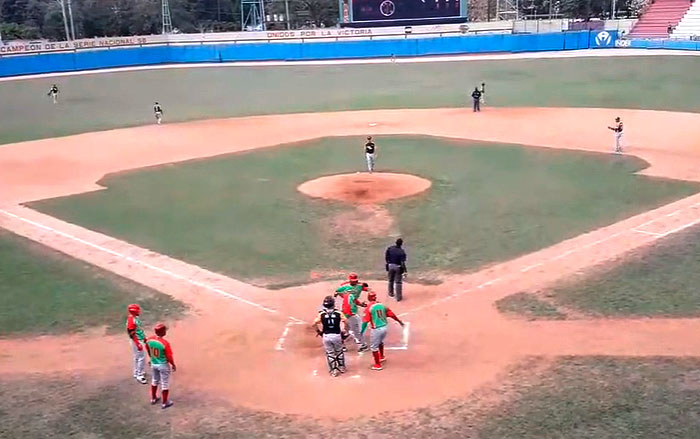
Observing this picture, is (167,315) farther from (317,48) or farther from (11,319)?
(317,48)

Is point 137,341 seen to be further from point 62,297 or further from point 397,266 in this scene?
point 397,266

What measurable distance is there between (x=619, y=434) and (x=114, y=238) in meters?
15.6

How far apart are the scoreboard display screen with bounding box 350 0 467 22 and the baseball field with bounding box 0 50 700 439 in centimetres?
3693

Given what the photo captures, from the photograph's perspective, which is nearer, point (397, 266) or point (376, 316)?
point (376, 316)

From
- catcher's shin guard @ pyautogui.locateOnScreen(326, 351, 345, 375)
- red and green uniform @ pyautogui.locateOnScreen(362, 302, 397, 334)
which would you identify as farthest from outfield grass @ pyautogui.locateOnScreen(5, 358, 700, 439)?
red and green uniform @ pyautogui.locateOnScreen(362, 302, 397, 334)

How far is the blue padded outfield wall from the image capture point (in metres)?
75.8

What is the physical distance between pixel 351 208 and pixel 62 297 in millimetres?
9824

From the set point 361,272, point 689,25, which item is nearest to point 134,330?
point 361,272

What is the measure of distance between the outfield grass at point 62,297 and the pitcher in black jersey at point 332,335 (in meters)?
4.56

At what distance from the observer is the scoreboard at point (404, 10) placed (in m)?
74.8

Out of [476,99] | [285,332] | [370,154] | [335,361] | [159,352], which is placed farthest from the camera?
[476,99]

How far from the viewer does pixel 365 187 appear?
26.3m

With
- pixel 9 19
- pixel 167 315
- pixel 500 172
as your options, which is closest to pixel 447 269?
pixel 167 315

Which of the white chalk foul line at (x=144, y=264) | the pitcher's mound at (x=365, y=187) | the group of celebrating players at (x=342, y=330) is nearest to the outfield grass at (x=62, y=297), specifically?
the white chalk foul line at (x=144, y=264)
